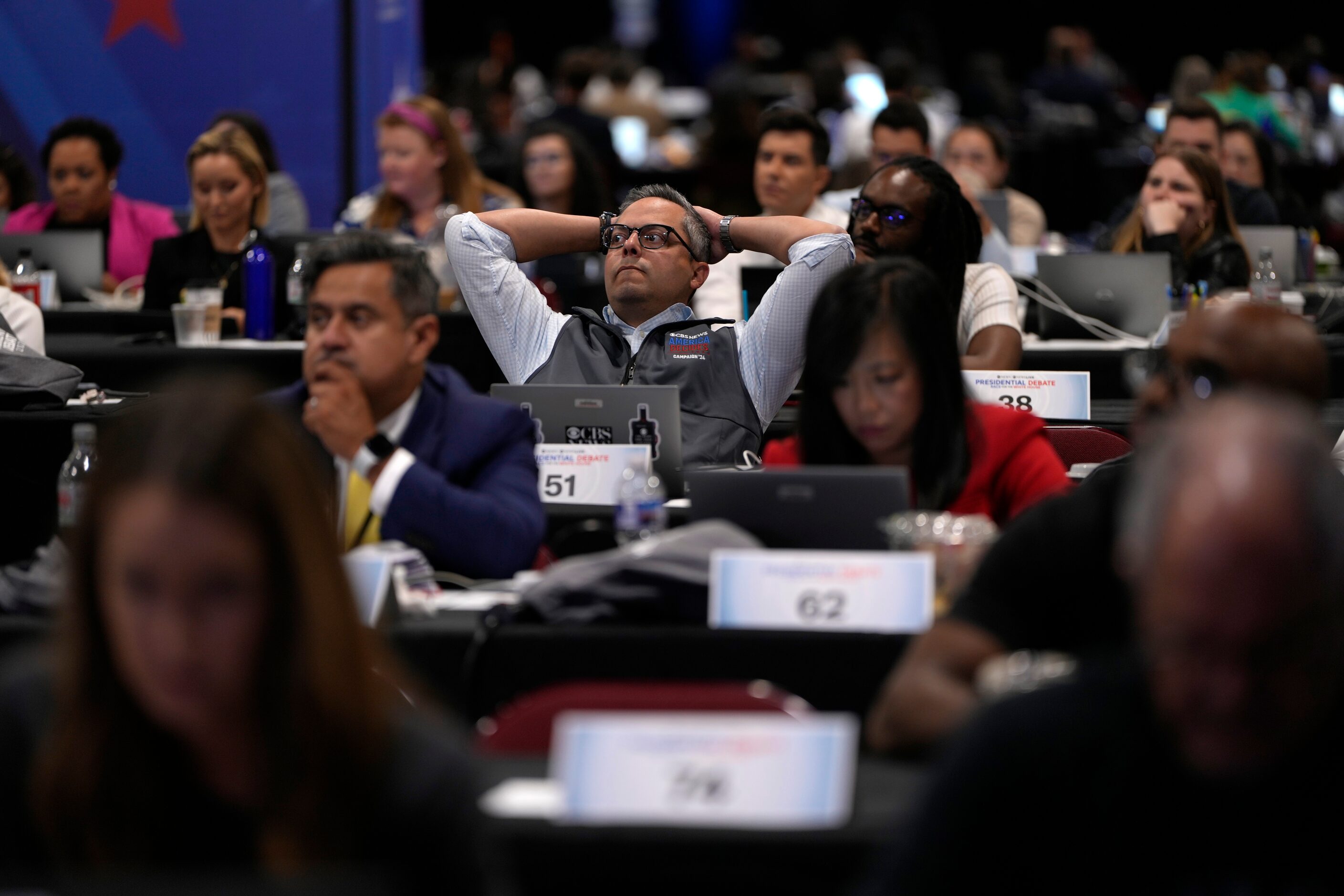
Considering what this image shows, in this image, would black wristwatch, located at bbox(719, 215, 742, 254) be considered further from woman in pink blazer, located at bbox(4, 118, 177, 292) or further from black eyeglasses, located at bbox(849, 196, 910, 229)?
woman in pink blazer, located at bbox(4, 118, 177, 292)

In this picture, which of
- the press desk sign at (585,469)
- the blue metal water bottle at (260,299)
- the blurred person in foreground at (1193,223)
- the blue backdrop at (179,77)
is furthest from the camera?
the blue backdrop at (179,77)

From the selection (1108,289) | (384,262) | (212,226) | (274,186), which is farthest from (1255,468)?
(274,186)

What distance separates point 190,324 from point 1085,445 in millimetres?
2912

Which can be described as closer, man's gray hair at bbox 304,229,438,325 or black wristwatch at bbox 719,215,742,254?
man's gray hair at bbox 304,229,438,325

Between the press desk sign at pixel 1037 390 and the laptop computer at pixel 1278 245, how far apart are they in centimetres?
240

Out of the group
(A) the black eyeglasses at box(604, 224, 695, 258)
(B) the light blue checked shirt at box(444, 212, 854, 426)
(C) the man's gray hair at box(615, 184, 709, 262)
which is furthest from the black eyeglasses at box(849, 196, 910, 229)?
(A) the black eyeglasses at box(604, 224, 695, 258)

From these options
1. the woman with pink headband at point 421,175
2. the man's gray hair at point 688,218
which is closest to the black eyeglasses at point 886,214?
the man's gray hair at point 688,218

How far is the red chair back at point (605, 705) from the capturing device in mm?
1751

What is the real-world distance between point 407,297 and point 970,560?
43.2 inches

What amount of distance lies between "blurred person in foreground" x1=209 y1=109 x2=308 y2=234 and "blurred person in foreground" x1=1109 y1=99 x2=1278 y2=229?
3.54m

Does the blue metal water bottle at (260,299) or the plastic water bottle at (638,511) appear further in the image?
the blue metal water bottle at (260,299)

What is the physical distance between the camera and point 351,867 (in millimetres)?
1171

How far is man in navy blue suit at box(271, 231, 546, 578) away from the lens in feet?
8.91

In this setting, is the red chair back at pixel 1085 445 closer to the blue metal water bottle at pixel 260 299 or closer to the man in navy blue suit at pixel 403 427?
the man in navy blue suit at pixel 403 427
